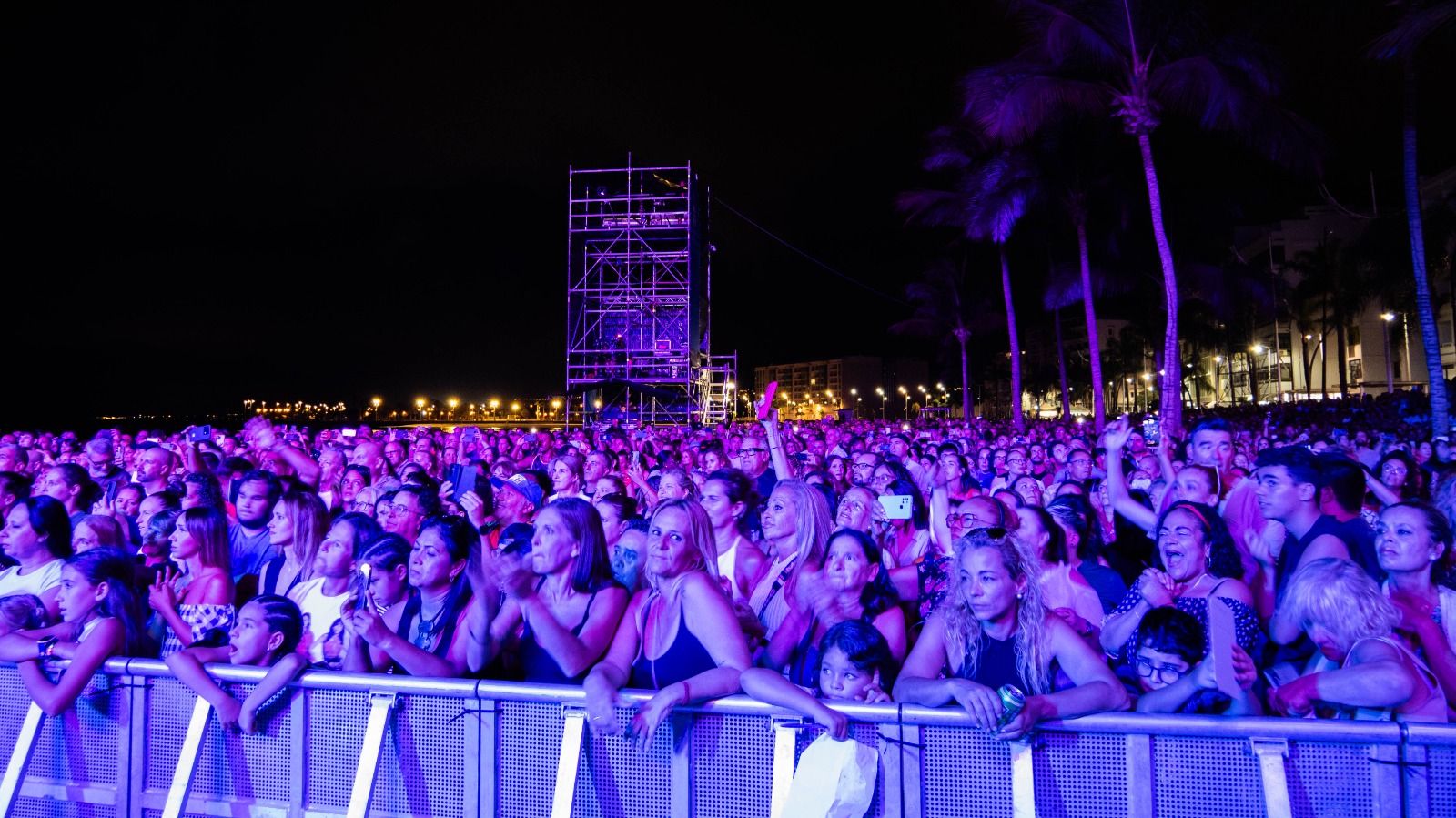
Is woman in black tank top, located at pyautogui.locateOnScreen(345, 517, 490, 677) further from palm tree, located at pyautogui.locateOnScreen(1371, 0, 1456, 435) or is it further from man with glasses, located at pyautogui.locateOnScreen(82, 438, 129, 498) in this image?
palm tree, located at pyautogui.locateOnScreen(1371, 0, 1456, 435)

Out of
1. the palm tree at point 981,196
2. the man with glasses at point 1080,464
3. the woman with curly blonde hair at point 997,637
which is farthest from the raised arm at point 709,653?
the palm tree at point 981,196

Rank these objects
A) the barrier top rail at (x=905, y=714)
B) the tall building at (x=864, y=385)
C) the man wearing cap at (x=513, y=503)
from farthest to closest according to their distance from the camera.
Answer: the tall building at (x=864, y=385) → the man wearing cap at (x=513, y=503) → the barrier top rail at (x=905, y=714)

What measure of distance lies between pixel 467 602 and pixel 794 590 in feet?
4.51

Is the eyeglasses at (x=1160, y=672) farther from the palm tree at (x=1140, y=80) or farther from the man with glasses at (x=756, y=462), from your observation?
the palm tree at (x=1140, y=80)

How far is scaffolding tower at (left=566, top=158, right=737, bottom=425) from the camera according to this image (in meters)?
39.5

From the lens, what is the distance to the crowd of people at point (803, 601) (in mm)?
2902

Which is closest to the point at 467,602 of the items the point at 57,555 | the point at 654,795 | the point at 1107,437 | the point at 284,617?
the point at 284,617

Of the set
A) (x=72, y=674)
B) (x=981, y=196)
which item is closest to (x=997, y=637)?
(x=72, y=674)

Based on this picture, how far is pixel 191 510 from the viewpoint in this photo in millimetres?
4715

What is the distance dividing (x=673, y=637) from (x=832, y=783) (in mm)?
797

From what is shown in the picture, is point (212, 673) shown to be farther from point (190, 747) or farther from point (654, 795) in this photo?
point (654, 795)

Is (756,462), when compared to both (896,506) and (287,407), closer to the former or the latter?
(896,506)

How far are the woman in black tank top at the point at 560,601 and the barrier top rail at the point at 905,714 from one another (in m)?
0.21

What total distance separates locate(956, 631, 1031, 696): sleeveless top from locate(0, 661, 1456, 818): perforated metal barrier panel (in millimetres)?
363
